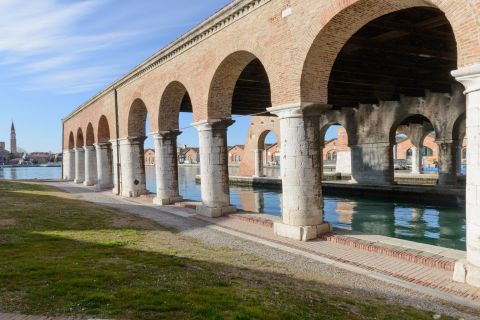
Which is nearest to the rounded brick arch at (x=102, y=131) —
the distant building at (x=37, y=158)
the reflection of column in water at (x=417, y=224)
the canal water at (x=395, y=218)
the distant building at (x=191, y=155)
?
the canal water at (x=395, y=218)

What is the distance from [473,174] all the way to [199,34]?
35.7 ft

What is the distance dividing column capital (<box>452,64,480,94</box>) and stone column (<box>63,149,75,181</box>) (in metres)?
39.6

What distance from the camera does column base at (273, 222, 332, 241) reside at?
34.1 feet

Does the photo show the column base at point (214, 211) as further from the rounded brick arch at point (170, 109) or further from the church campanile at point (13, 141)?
the church campanile at point (13, 141)

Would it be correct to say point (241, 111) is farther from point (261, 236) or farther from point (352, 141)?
point (261, 236)

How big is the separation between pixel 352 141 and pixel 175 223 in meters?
18.3

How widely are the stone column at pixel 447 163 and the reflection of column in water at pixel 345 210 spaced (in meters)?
5.72

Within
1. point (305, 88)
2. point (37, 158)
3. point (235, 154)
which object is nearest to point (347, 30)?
point (305, 88)

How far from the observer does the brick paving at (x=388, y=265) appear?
22.0 ft

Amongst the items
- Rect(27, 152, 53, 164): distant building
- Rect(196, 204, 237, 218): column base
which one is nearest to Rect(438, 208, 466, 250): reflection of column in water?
Rect(196, 204, 237, 218): column base

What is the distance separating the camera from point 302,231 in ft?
34.2

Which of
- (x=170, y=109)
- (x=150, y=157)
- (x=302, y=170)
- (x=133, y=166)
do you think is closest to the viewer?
(x=302, y=170)

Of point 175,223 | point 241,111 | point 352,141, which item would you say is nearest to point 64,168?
point 241,111

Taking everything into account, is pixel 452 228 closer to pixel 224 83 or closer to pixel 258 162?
pixel 224 83
